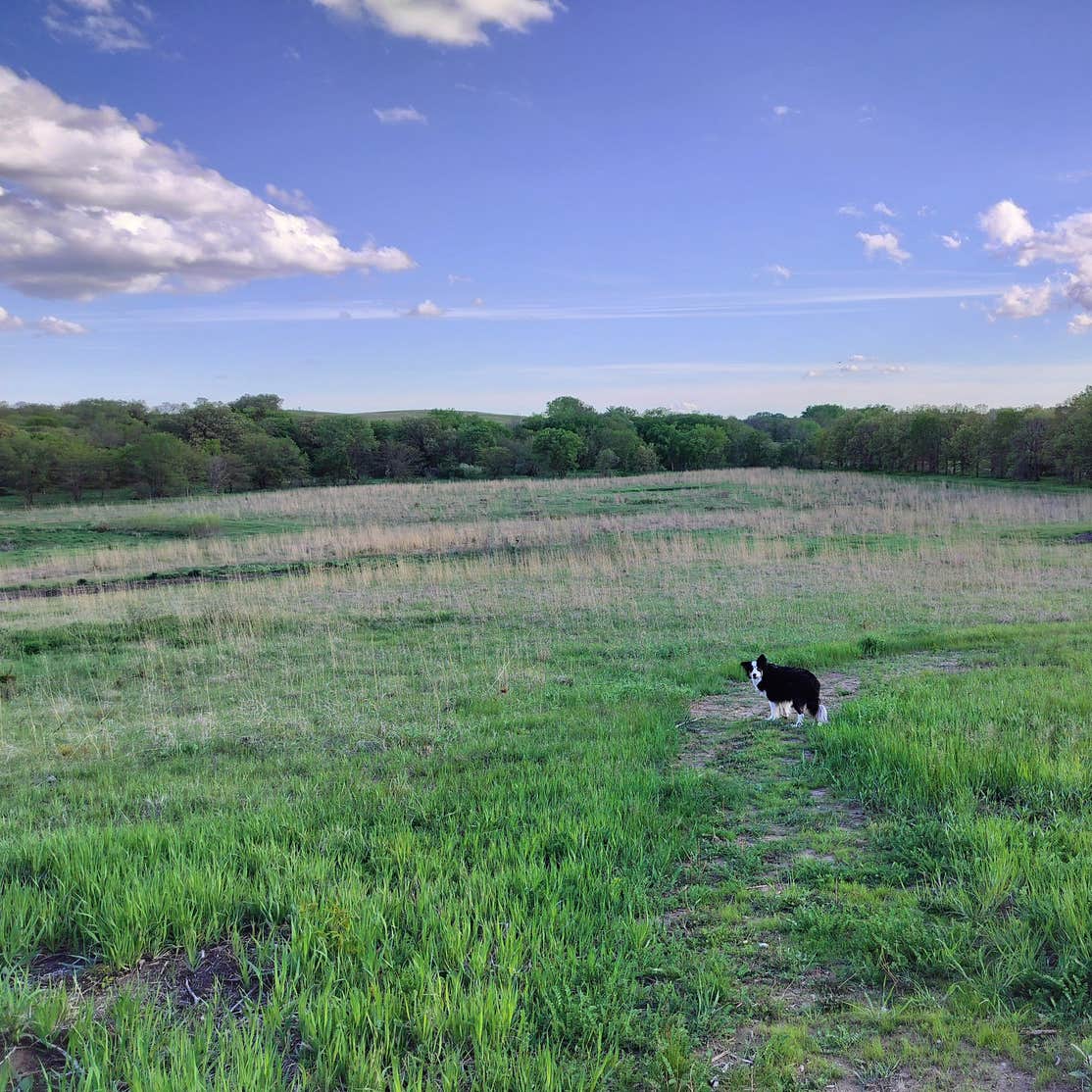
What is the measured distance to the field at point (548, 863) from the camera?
287 centimetres

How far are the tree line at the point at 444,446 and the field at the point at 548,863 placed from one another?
154ft

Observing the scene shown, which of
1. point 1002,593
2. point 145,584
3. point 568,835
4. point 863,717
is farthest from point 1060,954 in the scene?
point 145,584

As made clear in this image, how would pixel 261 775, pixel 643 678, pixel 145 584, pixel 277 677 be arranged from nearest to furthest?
pixel 261 775
pixel 643 678
pixel 277 677
pixel 145 584

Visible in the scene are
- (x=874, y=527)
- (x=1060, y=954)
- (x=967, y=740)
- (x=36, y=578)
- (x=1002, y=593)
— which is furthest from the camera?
(x=874, y=527)

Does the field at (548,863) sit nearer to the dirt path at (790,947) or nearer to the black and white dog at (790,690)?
the dirt path at (790,947)

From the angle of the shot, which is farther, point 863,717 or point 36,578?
point 36,578

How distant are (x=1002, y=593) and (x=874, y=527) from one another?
12375 mm

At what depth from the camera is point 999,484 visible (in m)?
50.0

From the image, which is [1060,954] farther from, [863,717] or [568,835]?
[863,717]

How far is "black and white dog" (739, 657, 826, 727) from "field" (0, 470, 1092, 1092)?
0.33 m

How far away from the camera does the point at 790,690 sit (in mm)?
Result: 7301

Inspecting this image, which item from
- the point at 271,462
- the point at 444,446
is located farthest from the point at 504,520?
the point at 444,446

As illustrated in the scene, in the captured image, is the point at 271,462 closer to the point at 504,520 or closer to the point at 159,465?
the point at 159,465

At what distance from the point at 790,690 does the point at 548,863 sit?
12.8 ft
